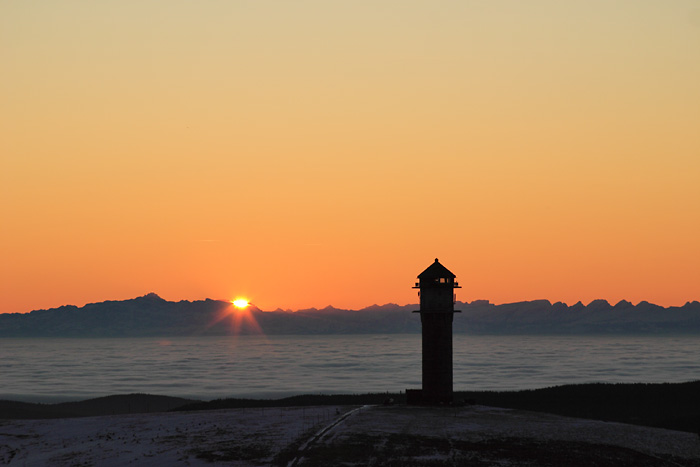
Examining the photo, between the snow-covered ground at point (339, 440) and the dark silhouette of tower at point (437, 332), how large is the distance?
366 centimetres

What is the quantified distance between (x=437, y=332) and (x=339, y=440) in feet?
67.1

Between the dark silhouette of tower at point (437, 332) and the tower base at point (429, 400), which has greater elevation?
the dark silhouette of tower at point (437, 332)

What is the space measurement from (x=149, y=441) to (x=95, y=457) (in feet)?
13.8

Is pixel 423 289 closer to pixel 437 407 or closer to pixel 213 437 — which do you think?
pixel 437 407

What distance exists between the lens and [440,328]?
62219mm

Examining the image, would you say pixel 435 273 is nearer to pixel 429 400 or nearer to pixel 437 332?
pixel 437 332

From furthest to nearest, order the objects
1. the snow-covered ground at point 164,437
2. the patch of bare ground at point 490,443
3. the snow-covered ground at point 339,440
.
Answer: the snow-covered ground at point 164,437, the snow-covered ground at point 339,440, the patch of bare ground at point 490,443

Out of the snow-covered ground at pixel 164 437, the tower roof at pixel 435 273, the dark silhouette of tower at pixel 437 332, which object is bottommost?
the snow-covered ground at pixel 164 437

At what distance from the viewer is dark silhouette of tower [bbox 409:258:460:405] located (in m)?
61.5

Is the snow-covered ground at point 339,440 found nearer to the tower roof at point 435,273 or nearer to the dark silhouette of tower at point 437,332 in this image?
the dark silhouette of tower at point 437,332

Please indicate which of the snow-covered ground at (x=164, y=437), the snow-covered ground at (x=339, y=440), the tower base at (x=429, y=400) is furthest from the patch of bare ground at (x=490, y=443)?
the tower base at (x=429, y=400)

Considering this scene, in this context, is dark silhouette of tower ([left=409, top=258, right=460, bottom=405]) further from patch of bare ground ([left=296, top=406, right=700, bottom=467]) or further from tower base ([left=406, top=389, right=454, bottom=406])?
patch of bare ground ([left=296, top=406, right=700, bottom=467])

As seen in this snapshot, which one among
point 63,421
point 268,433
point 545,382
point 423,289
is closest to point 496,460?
point 268,433

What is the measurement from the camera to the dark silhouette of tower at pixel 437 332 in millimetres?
61531
